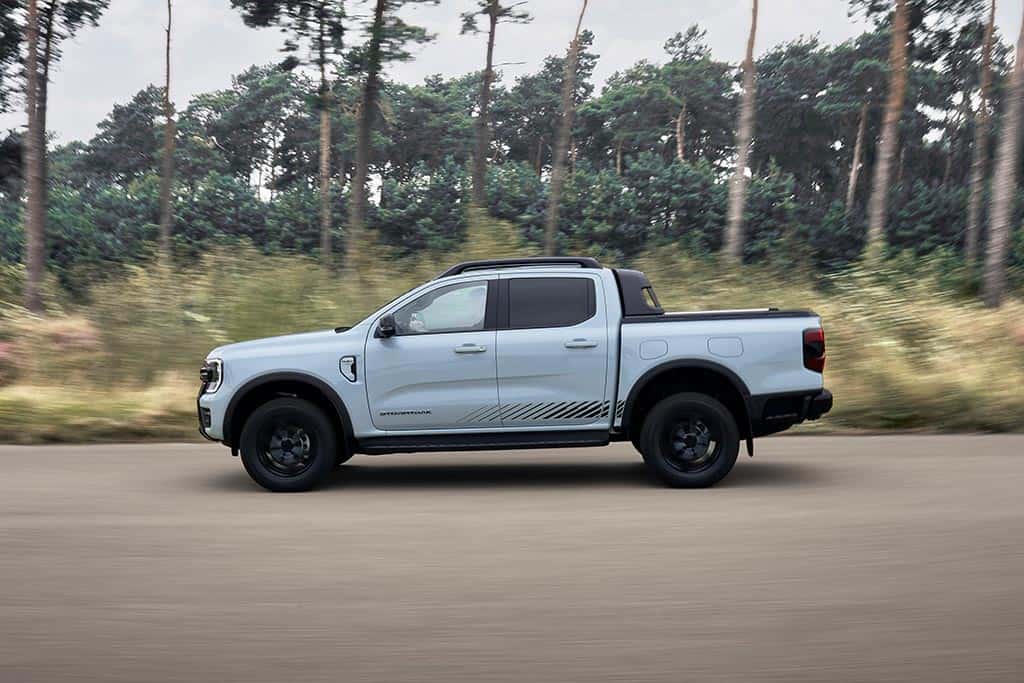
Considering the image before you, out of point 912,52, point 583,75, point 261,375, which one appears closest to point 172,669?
point 261,375

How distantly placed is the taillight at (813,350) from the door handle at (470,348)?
246 cm

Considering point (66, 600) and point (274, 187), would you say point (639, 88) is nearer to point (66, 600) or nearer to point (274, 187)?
point (274, 187)

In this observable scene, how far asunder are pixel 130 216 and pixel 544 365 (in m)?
44.4

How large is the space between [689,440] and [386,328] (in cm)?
248

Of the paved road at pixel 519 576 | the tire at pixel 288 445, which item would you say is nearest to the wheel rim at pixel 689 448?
the paved road at pixel 519 576

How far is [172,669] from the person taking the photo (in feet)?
14.9

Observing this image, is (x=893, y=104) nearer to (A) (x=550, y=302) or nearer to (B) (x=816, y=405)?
(B) (x=816, y=405)

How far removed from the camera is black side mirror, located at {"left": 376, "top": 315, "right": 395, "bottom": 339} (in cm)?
879

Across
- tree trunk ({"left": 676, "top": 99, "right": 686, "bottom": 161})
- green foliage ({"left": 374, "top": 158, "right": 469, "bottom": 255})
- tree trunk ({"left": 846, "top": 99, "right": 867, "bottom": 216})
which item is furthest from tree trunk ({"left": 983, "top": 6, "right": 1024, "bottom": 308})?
tree trunk ({"left": 676, "top": 99, "right": 686, "bottom": 161})

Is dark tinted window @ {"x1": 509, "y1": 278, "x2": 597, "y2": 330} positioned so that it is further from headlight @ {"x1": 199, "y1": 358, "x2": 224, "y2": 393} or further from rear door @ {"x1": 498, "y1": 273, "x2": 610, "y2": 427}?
headlight @ {"x1": 199, "y1": 358, "x2": 224, "y2": 393}

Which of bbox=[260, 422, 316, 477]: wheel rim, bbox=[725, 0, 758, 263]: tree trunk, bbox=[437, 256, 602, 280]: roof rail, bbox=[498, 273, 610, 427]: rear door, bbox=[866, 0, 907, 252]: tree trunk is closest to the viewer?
bbox=[498, 273, 610, 427]: rear door

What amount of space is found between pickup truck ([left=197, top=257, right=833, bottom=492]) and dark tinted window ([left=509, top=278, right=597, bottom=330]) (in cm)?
1

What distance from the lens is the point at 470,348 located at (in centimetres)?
877

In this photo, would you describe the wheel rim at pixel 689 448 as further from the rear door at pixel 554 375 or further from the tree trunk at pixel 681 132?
the tree trunk at pixel 681 132
